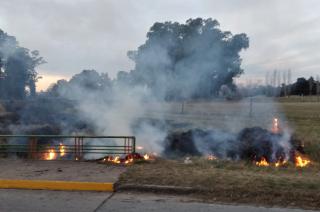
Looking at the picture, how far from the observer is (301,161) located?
12.4 metres

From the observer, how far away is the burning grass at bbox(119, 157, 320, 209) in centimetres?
789

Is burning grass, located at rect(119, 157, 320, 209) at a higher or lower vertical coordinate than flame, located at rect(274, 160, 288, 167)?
higher

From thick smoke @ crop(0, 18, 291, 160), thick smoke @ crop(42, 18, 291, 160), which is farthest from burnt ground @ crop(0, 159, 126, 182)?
thick smoke @ crop(42, 18, 291, 160)

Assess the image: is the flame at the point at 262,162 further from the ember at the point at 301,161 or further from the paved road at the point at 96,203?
the paved road at the point at 96,203

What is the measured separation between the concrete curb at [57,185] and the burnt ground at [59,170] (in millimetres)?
346

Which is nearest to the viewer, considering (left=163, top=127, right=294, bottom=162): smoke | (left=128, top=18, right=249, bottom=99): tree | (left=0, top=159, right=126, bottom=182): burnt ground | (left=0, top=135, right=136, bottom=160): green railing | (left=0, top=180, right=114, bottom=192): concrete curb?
(left=0, top=180, right=114, bottom=192): concrete curb

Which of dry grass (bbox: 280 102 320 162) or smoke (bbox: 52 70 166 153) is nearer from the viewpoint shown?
dry grass (bbox: 280 102 320 162)

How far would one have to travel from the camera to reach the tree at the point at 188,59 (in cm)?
1789

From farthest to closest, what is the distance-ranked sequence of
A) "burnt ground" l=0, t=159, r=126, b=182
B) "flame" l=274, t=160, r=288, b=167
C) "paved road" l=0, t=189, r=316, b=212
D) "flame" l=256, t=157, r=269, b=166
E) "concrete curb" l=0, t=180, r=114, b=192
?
"flame" l=256, t=157, r=269, b=166 → "flame" l=274, t=160, r=288, b=167 → "burnt ground" l=0, t=159, r=126, b=182 → "concrete curb" l=0, t=180, r=114, b=192 → "paved road" l=0, t=189, r=316, b=212

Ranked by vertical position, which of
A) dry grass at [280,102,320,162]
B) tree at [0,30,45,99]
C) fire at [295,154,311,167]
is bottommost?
fire at [295,154,311,167]

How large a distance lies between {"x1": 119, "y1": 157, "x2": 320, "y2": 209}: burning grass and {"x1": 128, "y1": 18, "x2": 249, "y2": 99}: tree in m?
7.49

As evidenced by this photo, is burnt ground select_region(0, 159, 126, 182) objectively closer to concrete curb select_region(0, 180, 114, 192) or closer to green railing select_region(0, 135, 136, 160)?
concrete curb select_region(0, 180, 114, 192)

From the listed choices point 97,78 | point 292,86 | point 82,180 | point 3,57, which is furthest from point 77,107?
point 292,86

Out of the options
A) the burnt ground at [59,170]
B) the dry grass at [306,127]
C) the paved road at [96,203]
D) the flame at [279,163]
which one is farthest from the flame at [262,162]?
the paved road at [96,203]
